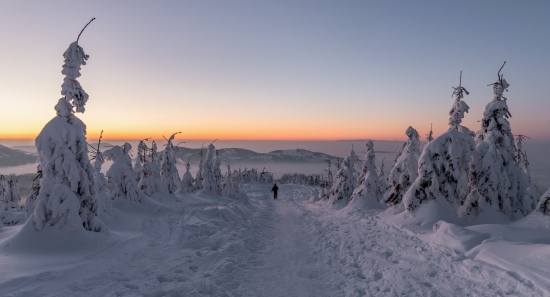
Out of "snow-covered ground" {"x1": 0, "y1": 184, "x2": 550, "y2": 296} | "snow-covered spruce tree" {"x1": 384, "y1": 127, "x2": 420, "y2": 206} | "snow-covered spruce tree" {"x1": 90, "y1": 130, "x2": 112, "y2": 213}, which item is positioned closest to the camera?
"snow-covered ground" {"x1": 0, "y1": 184, "x2": 550, "y2": 296}

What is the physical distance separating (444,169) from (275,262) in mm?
10979

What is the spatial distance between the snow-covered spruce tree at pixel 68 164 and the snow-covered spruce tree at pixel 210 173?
20.8 m

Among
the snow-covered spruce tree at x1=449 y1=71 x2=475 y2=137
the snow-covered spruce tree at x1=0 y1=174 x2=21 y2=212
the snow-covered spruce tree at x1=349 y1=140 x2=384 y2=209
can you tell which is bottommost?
the snow-covered spruce tree at x1=0 y1=174 x2=21 y2=212

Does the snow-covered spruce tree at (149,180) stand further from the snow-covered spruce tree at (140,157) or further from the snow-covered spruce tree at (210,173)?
the snow-covered spruce tree at (210,173)

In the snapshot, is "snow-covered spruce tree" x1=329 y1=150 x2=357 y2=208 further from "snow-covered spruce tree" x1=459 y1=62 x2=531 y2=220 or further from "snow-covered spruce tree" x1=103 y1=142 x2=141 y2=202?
"snow-covered spruce tree" x1=103 y1=142 x2=141 y2=202

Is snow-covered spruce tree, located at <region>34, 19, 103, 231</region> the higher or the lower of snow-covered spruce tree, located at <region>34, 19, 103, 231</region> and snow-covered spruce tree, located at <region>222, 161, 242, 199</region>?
the higher

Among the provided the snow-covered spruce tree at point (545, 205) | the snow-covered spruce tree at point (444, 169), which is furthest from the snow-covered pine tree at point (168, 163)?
the snow-covered spruce tree at point (545, 205)

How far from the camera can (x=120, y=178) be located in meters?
16.3

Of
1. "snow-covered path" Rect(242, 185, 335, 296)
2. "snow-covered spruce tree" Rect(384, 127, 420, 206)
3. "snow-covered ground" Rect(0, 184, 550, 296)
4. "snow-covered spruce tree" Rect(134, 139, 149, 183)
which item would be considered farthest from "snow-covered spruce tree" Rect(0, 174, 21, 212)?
"snow-covered spruce tree" Rect(384, 127, 420, 206)

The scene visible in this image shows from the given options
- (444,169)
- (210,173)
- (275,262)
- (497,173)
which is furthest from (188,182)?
(497,173)

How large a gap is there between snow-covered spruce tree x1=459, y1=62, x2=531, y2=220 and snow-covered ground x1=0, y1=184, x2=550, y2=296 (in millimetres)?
2946

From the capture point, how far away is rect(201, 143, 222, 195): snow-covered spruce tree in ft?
100

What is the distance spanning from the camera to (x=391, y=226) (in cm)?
1320

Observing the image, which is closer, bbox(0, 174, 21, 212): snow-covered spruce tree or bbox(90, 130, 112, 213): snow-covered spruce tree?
bbox(90, 130, 112, 213): snow-covered spruce tree
